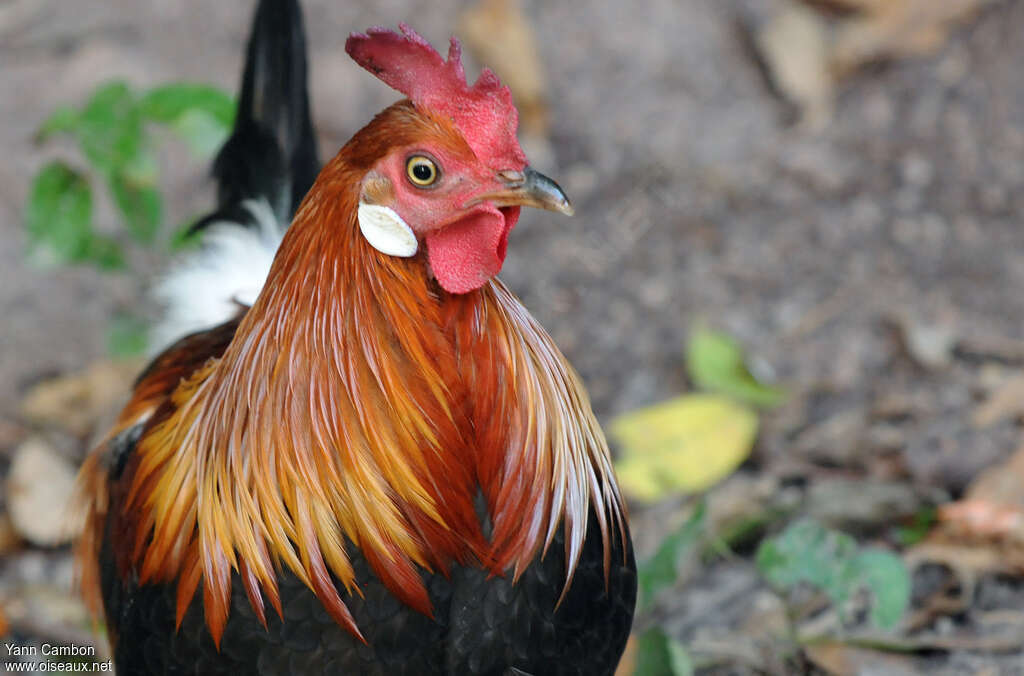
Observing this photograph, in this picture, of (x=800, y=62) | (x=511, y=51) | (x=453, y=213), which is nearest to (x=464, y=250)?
(x=453, y=213)

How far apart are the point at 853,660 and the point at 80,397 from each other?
293cm

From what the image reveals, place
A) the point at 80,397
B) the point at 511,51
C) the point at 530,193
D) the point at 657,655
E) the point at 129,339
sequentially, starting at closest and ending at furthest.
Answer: the point at 530,193
the point at 657,655
the point at 129,339
the point at 80,397
the point at 511,51

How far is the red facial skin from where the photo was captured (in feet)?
6.41

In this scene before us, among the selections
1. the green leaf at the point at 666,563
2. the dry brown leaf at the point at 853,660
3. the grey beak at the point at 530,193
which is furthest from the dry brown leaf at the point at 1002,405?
the grey beak at the point at 530,193

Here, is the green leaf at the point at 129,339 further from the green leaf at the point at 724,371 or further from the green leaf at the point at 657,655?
the green leaf at the point at 724,371

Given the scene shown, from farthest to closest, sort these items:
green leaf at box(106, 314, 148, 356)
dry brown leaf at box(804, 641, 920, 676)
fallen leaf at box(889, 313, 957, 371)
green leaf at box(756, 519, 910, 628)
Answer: fallen leaf at box(889, 313, 957, 371)
green leaf at box(106, 314, 148, 356)
dry brown leaf at box(804, 641, 920, 676)
green leaf at box(756, 519, 910, 628)

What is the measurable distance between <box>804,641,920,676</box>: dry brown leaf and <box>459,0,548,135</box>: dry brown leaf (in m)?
2.87

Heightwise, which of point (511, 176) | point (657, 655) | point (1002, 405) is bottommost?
point (657, 655)

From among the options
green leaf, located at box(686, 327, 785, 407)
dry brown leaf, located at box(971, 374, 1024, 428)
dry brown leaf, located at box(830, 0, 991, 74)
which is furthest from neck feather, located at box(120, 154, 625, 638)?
dry brown leaf, located at box(830, 0, 991, 74)

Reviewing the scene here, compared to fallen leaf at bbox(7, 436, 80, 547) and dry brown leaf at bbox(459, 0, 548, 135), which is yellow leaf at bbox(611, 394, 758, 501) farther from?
→ fallen leaf at bbox(7, 436, 80, 547)

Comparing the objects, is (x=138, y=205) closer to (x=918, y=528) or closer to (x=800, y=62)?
(x=918, y=528)

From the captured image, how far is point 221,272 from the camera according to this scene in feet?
10.2

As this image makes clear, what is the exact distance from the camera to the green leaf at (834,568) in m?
2.89

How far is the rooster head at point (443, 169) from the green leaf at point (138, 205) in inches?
64.2
